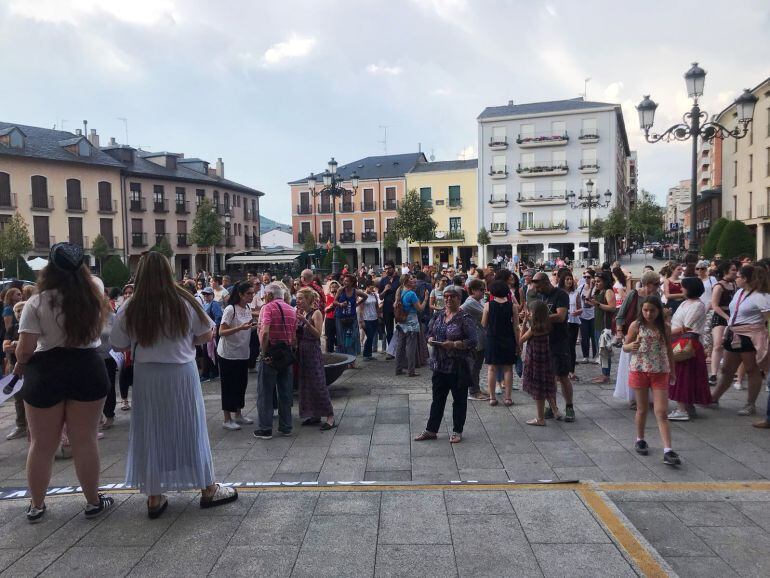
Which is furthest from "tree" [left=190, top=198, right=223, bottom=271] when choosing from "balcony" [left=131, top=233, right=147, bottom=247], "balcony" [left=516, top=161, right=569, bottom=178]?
"balcony" [left=516, top=161, right=569, bottom=178]

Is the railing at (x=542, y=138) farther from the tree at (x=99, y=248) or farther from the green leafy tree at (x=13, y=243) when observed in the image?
the green leafy tree at (x=13, y=243)

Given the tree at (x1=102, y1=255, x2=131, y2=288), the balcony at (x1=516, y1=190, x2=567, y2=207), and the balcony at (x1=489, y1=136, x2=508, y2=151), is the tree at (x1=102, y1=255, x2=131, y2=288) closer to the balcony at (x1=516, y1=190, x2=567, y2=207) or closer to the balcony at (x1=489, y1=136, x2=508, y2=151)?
the balcony at (x1=489, y1=136, x2=508, y2=151)

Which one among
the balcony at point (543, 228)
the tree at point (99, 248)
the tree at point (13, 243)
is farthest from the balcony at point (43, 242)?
the balcony at point (543, 228)

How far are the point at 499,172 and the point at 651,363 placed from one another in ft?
155

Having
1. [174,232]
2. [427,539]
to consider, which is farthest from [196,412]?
[174,232]

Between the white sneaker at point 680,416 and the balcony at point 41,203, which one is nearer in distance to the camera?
the white sneaker at point 680,416

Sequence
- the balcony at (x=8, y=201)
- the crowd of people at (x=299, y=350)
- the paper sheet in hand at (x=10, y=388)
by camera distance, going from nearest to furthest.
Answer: the crowd of people at (x=299, y=350) → the paper sheet in hand at (x=10, y=388) → the balcony at (x=8, y=201)

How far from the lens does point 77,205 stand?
42062 mm

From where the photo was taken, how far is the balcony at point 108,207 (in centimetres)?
4351

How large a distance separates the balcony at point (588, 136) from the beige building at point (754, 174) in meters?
9.64

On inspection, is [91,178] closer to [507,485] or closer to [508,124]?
[508,124]

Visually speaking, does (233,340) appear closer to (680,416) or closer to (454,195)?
(680,416)

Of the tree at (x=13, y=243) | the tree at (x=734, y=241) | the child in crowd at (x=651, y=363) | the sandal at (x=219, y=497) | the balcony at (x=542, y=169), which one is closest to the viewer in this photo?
the sandal at (x=219, y=497)

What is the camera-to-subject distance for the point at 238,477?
493cm
